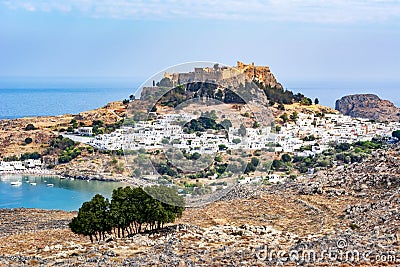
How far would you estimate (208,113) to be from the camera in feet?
33.4

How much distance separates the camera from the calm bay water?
33781 millimetres

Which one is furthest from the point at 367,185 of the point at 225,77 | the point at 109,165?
the point at 109,165

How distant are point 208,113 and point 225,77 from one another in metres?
0.75

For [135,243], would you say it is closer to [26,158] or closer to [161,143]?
[161,143]

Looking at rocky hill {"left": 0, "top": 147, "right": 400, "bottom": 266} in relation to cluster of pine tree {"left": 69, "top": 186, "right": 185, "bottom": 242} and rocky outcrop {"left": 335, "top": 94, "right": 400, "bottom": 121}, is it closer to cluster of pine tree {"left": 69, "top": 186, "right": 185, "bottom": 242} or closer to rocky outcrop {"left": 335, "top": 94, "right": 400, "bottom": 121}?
cluster of pine tree {"left": 69, "top": 186, "right": 185, "bottom": 242}

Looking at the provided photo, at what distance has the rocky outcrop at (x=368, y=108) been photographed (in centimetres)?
6796
